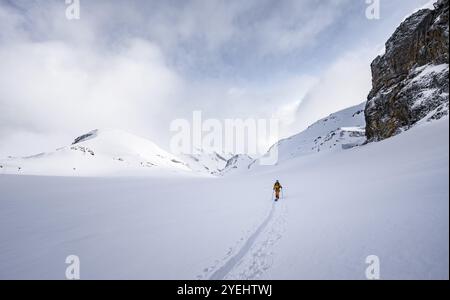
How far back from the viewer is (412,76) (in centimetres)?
3438

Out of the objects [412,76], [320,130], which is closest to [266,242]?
[412,76]

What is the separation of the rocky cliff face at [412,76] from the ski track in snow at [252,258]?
2613cm

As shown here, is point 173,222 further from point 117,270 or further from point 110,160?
point 110,160

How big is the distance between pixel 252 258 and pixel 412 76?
144 ft

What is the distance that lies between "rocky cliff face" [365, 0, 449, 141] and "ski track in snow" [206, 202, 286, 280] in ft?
85.7

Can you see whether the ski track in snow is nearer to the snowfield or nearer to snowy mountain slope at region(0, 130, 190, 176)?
the snowfield

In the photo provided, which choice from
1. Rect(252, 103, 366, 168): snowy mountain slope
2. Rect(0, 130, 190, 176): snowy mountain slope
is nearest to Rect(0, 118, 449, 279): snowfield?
Rect(0, 130, 190, 176): snowy mountain slope

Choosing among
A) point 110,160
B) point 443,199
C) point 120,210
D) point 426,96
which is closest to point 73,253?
point 120,210

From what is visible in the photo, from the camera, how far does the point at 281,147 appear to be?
15888cm

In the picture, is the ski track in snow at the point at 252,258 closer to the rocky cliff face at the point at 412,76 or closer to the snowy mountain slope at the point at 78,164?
the rocky cliff face at the point at 412,76

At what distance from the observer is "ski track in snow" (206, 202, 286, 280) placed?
18.9 ft

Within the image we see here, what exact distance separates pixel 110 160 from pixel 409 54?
10523 cm

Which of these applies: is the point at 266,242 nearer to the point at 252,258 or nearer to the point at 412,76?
the point at 252,258

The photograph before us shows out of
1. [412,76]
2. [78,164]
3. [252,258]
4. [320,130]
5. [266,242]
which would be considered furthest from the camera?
[320,130]
